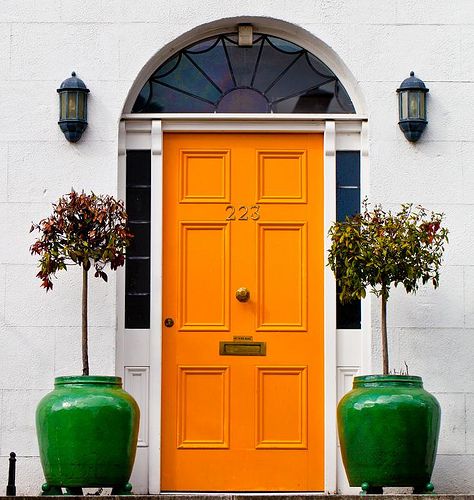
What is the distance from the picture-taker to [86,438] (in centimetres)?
880

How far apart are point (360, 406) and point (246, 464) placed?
4.35ft

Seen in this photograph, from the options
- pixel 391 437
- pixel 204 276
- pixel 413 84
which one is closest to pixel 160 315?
pixel 204 276

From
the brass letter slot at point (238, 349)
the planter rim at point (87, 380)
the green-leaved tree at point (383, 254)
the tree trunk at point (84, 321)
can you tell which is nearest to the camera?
the planter rim at point (87, 380)

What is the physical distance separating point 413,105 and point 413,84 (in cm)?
15

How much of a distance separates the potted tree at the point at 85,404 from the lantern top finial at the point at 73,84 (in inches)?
38.2

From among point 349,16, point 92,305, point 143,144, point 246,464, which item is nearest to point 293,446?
point 246,464

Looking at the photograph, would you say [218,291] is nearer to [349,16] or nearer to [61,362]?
[61,362]

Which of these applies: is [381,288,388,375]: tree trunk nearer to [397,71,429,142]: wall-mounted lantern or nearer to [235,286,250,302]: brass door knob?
[235,286,250,302]: brass door knob

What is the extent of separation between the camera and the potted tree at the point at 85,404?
8.81 m

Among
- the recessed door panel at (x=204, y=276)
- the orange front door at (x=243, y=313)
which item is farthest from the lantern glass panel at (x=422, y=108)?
the recessed door panel at (x=204, y=276)

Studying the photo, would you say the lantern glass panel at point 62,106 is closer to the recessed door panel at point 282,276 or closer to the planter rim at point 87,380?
the recessed door panel at point 282,276

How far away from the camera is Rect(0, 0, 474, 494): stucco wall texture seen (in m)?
9.83

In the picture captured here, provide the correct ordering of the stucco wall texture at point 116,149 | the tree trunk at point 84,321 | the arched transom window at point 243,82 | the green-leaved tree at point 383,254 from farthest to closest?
the arched transom window at point 243,82
the stucco wall texture at point 116,149
the tree trunk at point 84,321
the green-leaved tree at point 383,254

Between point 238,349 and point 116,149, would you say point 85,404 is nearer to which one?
point 238,349
